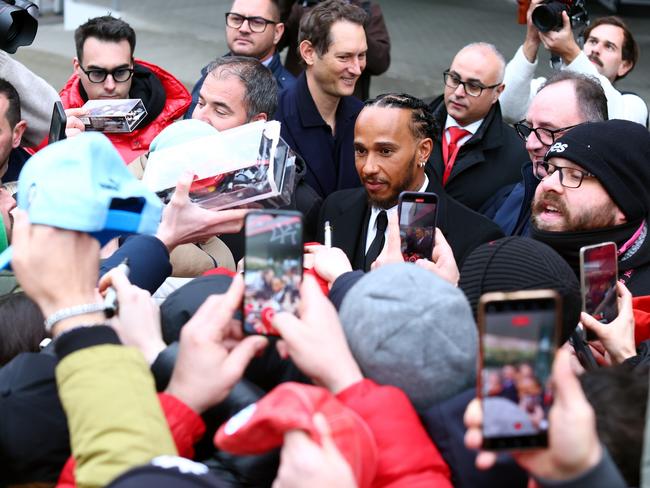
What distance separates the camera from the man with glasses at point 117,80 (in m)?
4.44

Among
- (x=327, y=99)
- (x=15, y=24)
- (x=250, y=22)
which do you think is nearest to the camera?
(x=15, y=24)

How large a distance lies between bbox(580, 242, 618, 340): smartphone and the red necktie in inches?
75.6

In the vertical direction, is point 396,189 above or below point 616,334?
above

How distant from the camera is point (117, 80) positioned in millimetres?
4469

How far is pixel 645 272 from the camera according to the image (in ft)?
9.32

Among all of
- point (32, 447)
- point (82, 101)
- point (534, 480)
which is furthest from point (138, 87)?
point (534, 480)

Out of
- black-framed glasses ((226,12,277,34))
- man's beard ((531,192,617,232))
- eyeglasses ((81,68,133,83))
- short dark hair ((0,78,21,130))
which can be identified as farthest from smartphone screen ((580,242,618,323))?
black-framed glasses ((226,12,277,34))

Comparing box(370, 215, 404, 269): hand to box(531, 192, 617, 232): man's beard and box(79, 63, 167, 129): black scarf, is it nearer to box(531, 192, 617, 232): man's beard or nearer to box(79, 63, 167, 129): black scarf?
box(531, 192, 617, 232): man's beard

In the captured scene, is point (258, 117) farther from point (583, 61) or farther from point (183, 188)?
point (583, 61)

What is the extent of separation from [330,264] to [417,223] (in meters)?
0.27

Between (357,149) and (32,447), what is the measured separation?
216cm

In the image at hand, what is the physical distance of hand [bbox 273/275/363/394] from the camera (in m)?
1.63

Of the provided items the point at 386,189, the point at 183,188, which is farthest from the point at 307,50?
the point at 183,188

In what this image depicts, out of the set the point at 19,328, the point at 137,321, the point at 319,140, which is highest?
the point at 319,140
